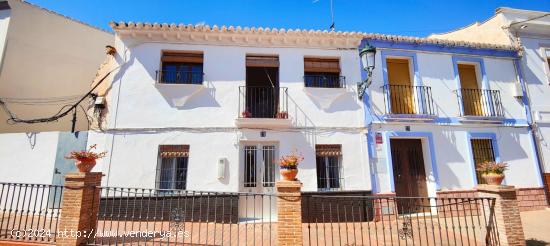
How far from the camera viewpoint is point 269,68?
28.8ft

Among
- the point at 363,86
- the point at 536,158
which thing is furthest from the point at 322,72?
the point at 536,158

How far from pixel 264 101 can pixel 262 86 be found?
0.49 meters

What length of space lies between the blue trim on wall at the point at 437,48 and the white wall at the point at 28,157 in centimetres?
968

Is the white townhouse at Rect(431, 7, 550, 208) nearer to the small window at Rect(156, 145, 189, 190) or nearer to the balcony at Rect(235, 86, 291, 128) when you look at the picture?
the balcony at Rect(235, 86, 291, 128)

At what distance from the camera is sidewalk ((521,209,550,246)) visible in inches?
220

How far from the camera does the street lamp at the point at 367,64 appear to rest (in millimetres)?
7596

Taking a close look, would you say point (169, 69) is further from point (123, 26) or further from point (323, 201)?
point (323, 201)

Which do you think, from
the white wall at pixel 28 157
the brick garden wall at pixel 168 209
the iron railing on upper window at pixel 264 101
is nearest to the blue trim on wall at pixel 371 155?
the iron railing on upper window at pixel 264 101

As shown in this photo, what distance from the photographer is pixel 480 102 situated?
9.18m

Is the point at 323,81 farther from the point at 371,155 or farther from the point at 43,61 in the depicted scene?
the point at 43,61

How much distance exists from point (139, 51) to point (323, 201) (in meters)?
6.93

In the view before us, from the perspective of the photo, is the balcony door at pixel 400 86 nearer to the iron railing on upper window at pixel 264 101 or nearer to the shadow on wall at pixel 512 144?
the shadow on wall at pixel 512 144

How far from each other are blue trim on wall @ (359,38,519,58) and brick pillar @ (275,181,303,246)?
5968 mm

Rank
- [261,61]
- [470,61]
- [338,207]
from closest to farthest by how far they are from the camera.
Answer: [338,207]
[261,61]
[470,61]
